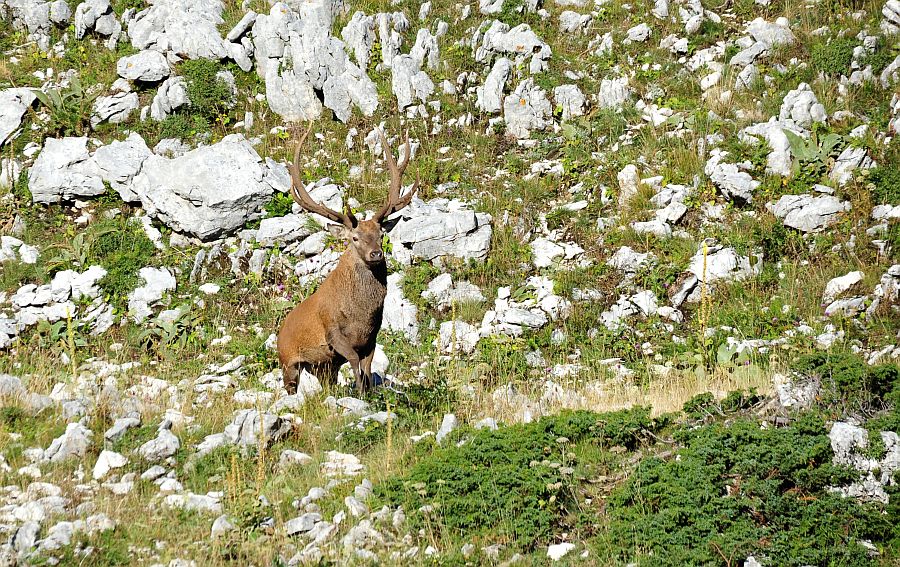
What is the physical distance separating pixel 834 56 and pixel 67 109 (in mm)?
12528

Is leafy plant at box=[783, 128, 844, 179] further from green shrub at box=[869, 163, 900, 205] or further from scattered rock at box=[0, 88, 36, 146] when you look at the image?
scattered rock at box=[0, 88, 36, 146]

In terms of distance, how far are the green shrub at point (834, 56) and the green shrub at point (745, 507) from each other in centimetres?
889

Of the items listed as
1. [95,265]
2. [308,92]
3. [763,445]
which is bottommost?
[95,265]

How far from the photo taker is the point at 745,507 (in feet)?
18.3

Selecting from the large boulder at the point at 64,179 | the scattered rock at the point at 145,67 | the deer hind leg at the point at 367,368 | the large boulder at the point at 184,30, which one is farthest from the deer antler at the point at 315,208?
the scattered rock at the point at 145,67

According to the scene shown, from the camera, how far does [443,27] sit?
626 inches

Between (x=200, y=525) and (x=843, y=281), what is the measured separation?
8200mm

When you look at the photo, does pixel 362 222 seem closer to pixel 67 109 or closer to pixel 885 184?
pixel 885 184

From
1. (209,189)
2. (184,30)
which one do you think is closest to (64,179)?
(209,189)

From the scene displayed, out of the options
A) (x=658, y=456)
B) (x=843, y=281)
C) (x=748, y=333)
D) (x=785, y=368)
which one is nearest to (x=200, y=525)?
(x=658, y=456)

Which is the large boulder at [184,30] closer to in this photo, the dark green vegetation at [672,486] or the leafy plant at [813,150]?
the leafy plant at [813,150]

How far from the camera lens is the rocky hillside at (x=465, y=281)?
18.8 ft

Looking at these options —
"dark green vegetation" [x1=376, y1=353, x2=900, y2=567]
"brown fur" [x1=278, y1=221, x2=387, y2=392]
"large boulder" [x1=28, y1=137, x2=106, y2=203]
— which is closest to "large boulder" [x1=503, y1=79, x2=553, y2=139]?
"brown fur" [x1=278, y1=221, x2=387, y2=392]

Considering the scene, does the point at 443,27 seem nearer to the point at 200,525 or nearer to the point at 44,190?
the point at 44,190
